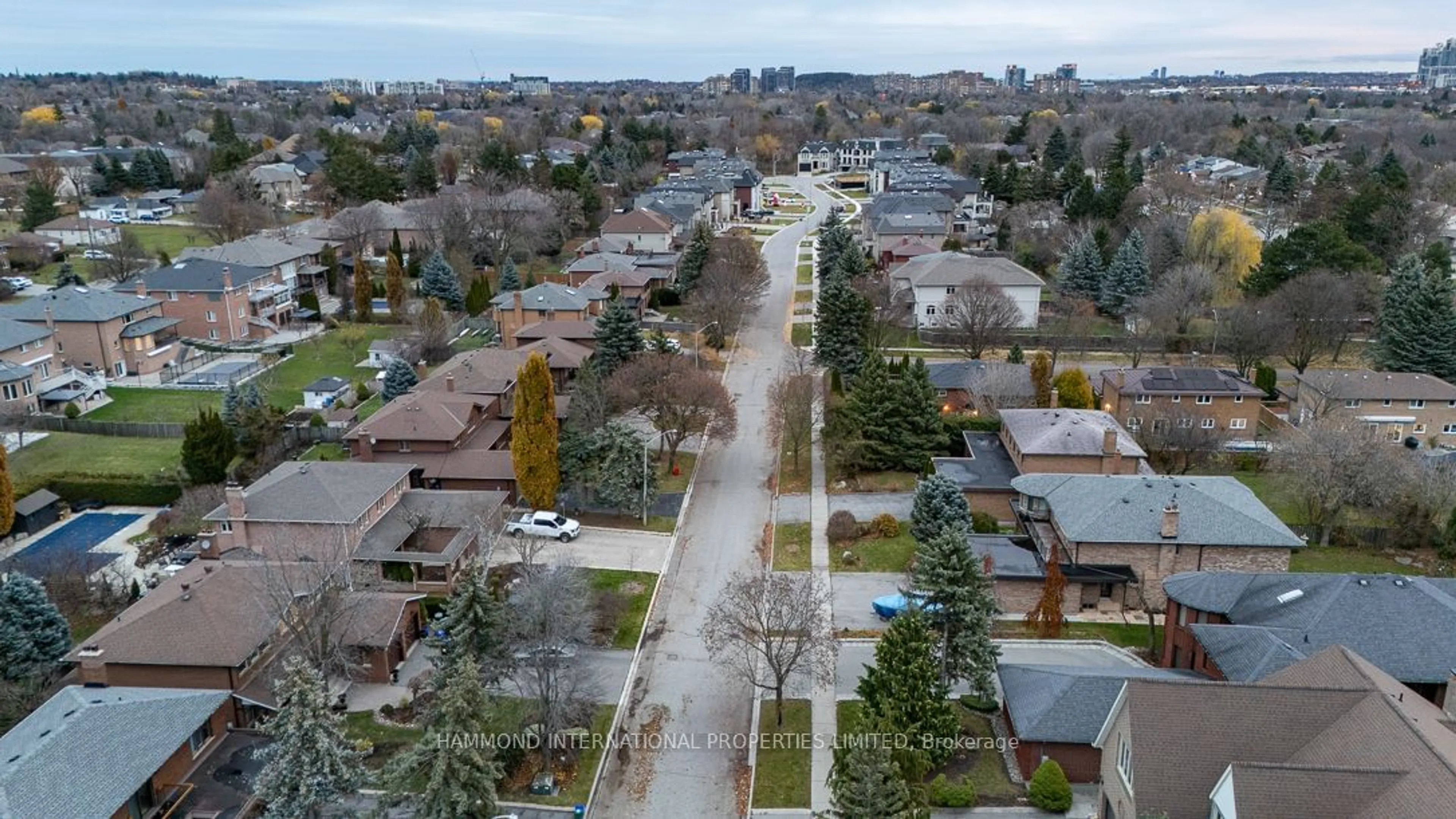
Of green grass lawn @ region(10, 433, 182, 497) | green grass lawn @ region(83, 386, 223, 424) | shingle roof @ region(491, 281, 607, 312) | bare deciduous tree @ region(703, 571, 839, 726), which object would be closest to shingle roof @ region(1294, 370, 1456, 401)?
bare deciduous tree @ region(703, 571, 839, 726)

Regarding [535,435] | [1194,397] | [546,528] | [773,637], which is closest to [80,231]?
[535,435]

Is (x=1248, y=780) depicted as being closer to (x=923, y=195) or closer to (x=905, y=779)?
(x=905, y=779)

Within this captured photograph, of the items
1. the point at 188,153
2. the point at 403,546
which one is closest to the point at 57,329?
the point at 403,546

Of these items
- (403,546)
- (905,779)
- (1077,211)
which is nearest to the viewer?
(905,779)

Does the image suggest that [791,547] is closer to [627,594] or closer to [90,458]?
[627,594]

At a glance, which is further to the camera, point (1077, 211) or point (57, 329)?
point (1077, 211)

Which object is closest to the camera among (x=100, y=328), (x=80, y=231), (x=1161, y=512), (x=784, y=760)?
(x=784, y=760)
